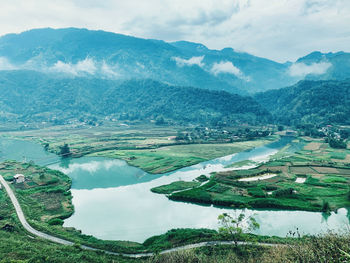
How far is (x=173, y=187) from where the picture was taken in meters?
47.6

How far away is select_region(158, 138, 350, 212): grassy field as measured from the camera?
3909 centimetres

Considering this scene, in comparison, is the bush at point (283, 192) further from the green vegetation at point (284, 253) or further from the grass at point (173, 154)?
the grass at point (173, 154)

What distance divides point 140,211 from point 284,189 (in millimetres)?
23277

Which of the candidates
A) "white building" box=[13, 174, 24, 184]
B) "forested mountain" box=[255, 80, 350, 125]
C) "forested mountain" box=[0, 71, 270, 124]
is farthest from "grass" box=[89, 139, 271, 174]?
"forested mountain" box=[0, 71, 270, 124]

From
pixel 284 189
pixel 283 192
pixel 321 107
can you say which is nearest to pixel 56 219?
pixel 283 192

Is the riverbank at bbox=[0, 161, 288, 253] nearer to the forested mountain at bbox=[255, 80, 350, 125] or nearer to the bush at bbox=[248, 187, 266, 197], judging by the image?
the bush at bbox=[248, 187, 266, 197]

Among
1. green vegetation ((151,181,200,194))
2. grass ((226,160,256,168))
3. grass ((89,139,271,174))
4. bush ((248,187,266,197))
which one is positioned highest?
grass ((89,139,271,174))

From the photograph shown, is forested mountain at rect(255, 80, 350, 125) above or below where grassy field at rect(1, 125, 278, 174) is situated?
above

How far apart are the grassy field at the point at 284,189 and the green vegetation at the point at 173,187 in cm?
233

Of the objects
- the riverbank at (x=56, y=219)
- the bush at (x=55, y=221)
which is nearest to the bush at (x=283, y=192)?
the riverbank at (x=56, y=219)

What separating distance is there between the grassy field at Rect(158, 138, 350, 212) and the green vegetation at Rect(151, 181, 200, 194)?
91.9 inches

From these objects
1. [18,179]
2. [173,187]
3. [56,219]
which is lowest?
[56,219]

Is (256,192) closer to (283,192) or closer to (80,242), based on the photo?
(283,192)

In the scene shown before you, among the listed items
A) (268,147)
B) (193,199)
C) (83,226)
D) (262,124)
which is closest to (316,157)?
(268,147)
